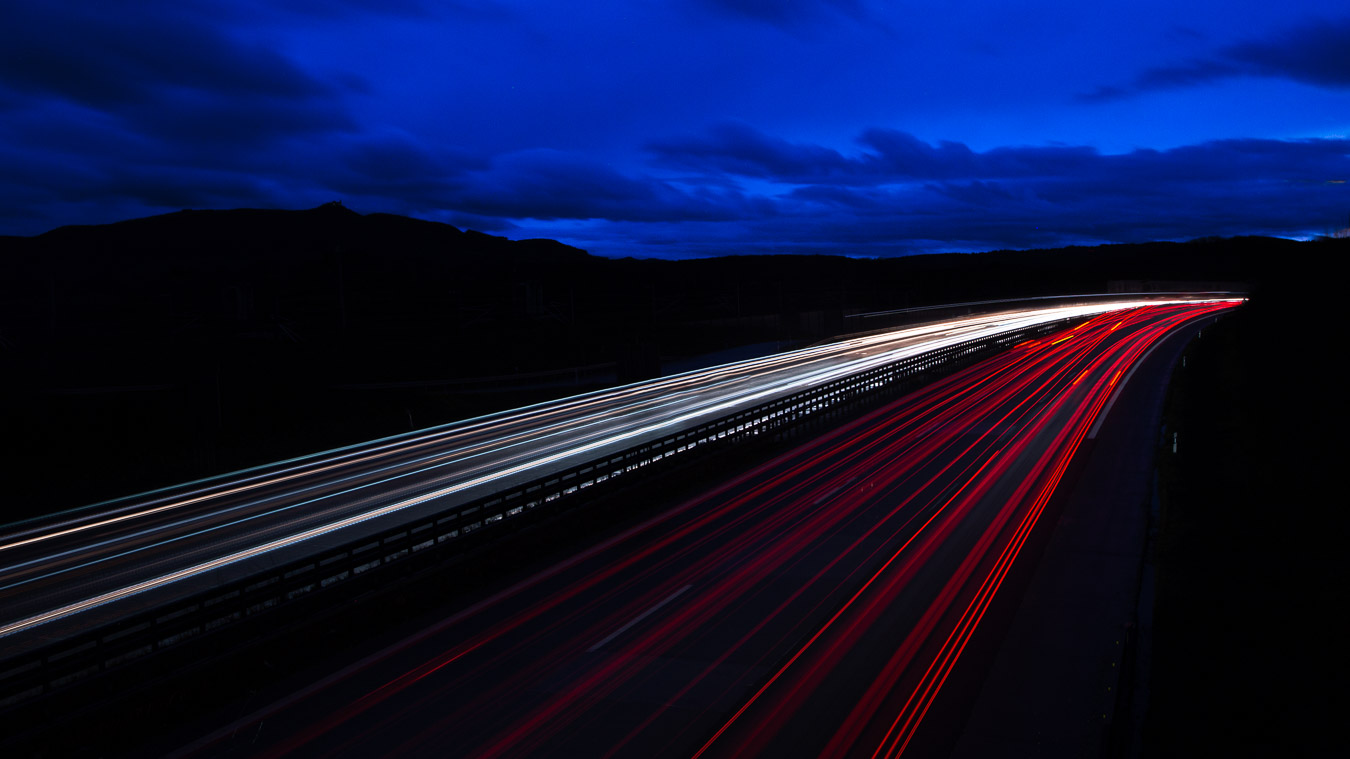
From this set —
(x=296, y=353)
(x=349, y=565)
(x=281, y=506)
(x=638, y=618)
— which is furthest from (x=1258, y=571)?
(x=296, y=353)

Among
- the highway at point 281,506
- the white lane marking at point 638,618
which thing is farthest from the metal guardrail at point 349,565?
the white lane marking at point 638,618

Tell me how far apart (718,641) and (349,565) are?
19.4ft

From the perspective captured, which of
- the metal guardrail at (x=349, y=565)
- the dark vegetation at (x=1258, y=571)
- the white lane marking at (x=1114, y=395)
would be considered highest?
the metal guardrail at (x=349, y=565)

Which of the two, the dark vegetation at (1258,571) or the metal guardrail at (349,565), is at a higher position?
the metal guardrail at (349,565)

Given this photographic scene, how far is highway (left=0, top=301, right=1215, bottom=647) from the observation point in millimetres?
14250

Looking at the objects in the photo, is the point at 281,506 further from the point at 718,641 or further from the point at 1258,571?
the point at 1258,571

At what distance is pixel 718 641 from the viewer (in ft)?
38.8

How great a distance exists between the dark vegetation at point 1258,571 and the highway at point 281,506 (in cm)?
1510

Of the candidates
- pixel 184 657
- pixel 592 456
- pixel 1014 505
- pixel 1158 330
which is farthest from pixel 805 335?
pixel 184 657

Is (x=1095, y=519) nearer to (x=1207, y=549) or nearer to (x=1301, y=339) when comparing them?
(x=1207, y=549)

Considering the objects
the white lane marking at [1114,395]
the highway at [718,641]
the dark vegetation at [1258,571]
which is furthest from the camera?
the white lane marking at [1114,395]

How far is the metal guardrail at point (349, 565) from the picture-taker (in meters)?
9.68

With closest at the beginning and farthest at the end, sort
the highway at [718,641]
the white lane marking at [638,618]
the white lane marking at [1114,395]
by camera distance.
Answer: the highway at [718,641] < the white lane marking at [638,618] < the white lane marking at [1114,395]

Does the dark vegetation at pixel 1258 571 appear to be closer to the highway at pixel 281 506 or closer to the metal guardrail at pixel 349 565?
the metal guardrail at pixel 349 565
